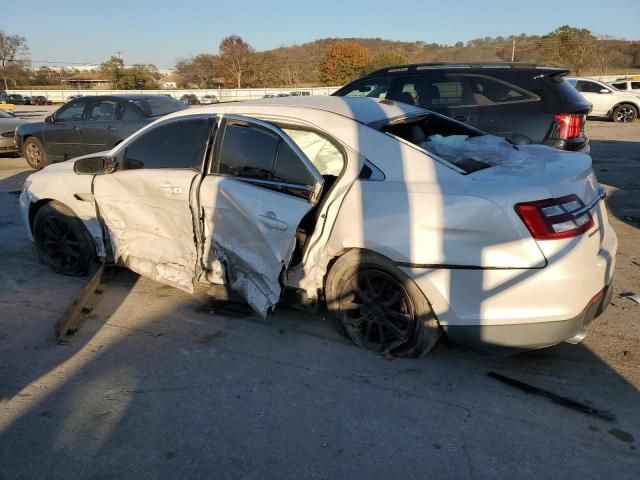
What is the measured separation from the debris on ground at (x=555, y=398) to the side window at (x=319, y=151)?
5.47 feet

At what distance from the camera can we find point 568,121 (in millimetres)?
6027

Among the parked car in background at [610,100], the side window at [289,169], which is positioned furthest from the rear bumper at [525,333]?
the parked car in background at [610,100]

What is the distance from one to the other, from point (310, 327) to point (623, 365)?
82.5 inches

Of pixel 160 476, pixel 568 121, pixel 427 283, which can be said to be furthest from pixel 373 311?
pixel 568 121

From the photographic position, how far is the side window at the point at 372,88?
7.39 m

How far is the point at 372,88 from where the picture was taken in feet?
25.0

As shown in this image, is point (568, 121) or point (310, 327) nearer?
point (310, 327)

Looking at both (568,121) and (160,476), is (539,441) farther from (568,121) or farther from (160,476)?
(568,121)

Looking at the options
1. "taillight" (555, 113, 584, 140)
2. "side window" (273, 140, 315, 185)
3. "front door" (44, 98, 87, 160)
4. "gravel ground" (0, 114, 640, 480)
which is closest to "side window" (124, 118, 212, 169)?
"side window" (273, 140, 315, 185)

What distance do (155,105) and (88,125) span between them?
1.52 meters

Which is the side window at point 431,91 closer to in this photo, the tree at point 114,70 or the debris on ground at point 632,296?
the debris on ground at point 632,296

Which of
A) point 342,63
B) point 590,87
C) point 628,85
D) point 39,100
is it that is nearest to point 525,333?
point 590,87

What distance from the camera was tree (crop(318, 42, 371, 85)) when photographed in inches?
2616

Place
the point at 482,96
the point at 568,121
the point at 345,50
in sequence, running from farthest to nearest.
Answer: the point at 345,50, the point at 482,96, the point at 568,121
